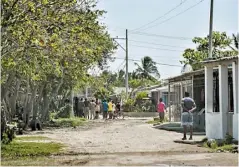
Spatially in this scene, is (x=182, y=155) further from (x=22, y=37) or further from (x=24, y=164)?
(x=22, y=37)

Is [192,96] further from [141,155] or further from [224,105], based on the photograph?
[141,155]

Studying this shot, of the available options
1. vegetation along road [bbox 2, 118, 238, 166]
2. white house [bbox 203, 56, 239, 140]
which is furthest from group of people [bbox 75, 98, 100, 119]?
vegetation along road [bbox 2, 118, 238, 166]

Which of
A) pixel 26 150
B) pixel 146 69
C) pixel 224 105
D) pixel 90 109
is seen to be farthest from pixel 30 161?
pixel 146 69

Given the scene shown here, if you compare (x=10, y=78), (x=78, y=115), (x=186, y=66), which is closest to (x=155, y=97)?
(x=78, y=115)

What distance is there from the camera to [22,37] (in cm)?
1280

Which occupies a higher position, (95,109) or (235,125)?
(95,109)

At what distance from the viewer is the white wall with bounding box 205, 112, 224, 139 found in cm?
1621

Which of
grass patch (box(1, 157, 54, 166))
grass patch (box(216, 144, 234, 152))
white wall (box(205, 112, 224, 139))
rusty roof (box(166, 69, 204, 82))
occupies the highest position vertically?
rusty roof (box(166, 69, 204, 82))

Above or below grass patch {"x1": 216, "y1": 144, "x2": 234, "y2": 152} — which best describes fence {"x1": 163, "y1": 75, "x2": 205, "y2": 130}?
above

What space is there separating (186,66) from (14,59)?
1766 centimetres

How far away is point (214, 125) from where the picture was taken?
16.6 meters

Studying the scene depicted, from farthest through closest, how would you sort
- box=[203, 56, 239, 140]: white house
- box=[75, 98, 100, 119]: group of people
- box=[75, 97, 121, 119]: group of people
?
1. box=[75, 98, 100, 119]: group of people
2. box=[75, 97, 121, 119]: group of people
3. box=[203, 56, 239, 140]: white house

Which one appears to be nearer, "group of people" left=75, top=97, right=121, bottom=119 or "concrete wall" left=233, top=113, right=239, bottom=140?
"concrete wall" left=233, top=113, right=239, bottom=140

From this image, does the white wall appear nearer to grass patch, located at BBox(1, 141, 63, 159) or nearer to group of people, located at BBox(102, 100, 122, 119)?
grass patch, located at BBox(1, 141, 63, 159)
